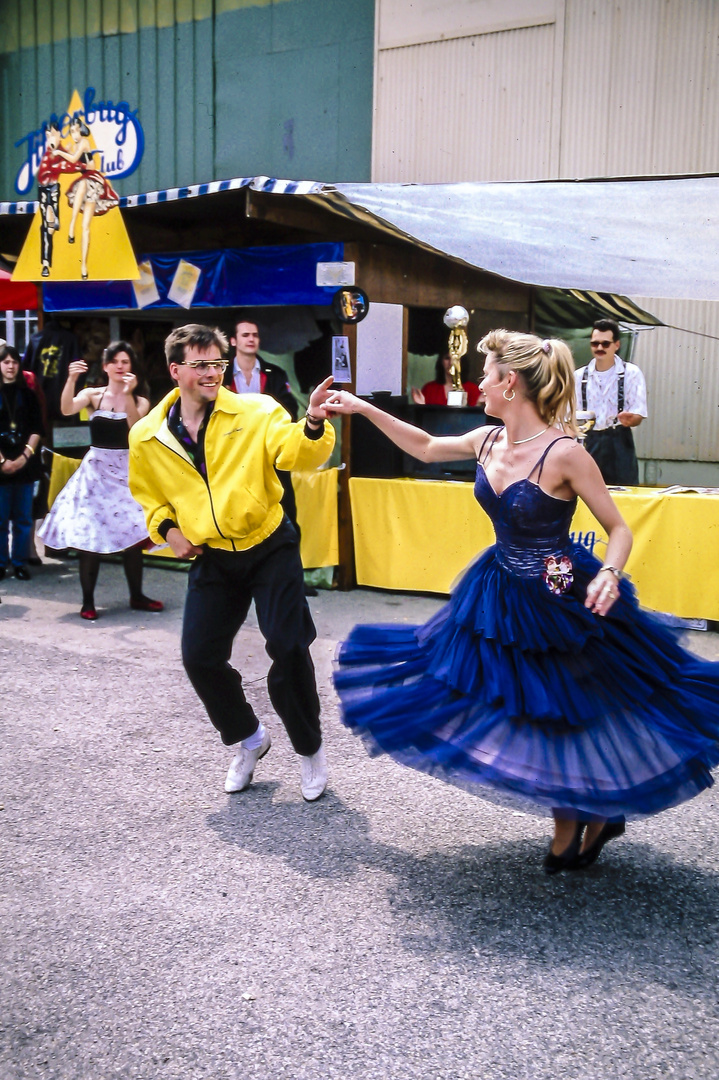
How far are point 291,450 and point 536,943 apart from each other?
1905 mm

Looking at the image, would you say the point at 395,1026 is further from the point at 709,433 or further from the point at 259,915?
the point at 709,433

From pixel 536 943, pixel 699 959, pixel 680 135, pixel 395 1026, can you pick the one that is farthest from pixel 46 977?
pixel 680 135

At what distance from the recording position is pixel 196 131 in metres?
13.5

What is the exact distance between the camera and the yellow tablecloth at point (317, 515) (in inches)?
330

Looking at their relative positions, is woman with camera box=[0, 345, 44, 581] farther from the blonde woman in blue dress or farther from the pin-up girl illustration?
the blonde woman in blue dress

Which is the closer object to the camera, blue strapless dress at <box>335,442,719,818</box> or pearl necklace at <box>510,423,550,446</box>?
blue strapless dress at <box>335,442,719,818</box>

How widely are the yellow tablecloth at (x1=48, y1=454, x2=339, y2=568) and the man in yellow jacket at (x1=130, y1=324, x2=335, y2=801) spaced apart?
406 cm

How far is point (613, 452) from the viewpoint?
26.4 feet

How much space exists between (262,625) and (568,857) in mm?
1452

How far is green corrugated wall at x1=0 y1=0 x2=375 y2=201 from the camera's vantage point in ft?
40.8

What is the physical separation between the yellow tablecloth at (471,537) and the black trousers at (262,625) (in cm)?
340

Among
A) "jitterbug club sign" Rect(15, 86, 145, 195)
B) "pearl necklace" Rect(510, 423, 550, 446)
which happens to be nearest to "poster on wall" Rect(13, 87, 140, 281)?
"pearl necklace" Rect(510, 423, 550, 446)

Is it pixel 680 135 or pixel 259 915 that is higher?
pixel 680 135

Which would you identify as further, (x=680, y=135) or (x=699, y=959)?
(x=680, y=135)
